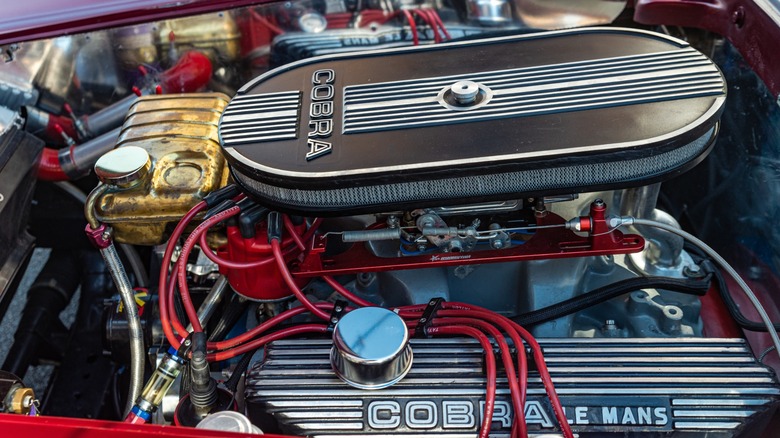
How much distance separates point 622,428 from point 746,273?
1.88ft

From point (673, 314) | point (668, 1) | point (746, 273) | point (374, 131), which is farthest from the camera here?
point (668, 1)

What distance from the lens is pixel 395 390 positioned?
120 centimetres

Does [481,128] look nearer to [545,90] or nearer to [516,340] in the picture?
[545,90]

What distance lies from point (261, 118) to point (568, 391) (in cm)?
70

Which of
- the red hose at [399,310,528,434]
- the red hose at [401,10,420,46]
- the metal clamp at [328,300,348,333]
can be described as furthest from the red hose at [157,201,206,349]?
the red hose at [401,10,420,46]

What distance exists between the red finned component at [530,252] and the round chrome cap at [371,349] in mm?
168

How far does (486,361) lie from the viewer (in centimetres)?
120

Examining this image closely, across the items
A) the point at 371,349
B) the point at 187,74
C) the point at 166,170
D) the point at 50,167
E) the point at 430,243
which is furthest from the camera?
the point at 187,74

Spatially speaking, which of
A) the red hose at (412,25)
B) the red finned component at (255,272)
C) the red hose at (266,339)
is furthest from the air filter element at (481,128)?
the red hose at (412,25)

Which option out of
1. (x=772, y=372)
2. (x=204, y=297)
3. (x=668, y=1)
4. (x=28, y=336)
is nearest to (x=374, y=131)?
(x=204, y=297)

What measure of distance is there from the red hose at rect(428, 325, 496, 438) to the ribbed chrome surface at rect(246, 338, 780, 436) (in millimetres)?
27

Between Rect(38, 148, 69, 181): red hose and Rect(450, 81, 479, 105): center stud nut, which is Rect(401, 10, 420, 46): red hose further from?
Rect(38, 148, 69, 181): red hose

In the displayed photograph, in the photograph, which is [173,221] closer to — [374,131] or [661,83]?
[374,131]

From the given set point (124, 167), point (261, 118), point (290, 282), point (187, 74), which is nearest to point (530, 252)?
point (290, 282)
